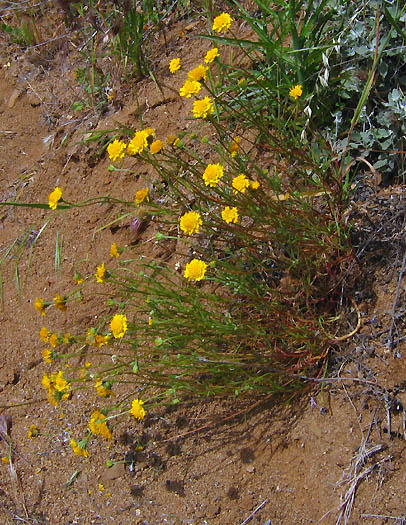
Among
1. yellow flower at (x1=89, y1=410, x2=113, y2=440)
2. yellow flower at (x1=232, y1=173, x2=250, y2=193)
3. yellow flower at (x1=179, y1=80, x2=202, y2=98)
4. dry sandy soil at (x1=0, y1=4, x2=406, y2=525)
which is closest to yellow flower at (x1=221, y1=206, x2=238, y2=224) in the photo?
yellow flower at (x1=232, y1=173, x2=250, y2=193)

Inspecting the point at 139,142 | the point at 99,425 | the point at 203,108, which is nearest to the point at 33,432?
the point at 99,425

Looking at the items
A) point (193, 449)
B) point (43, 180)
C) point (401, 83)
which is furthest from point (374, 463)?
point (43, 180)

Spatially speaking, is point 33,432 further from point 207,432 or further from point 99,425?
point 207,432

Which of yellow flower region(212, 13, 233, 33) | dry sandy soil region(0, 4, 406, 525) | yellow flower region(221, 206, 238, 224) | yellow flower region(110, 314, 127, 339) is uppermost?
yellow flower region(212, 13, 233, 33)

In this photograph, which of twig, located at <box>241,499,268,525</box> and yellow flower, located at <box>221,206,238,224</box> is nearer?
yellow flower, located at <box>221,206,238,224</box>

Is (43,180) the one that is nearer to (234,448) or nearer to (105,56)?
(105,56)

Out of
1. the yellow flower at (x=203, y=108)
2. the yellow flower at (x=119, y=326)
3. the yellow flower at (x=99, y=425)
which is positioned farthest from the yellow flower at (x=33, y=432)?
the yellow flower at (x=203, y=108)

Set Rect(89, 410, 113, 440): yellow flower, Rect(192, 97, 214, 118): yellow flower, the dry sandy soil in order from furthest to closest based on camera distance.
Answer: Rect(89, 410, 113, 440): yellow flower, the dry sandy soil, Rect(192, 97, 214, 118): yellow flower

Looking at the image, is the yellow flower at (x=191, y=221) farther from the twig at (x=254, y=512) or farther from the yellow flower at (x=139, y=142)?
the twig at (x=254, y=512)

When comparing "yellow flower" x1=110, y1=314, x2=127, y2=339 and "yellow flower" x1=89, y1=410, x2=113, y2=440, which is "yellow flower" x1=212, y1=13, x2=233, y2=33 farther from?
"yellow flower" x1=89, y1=410, x2=113, y2=440
